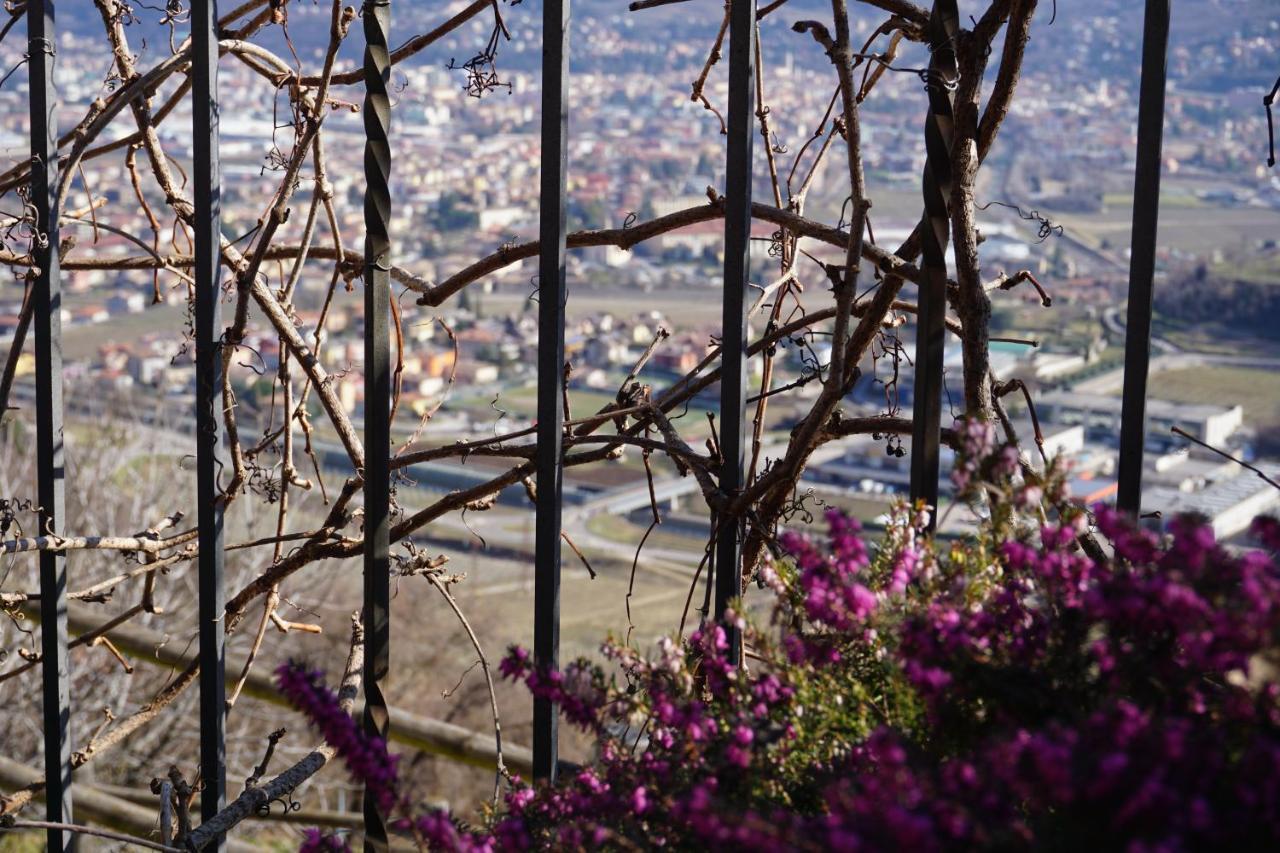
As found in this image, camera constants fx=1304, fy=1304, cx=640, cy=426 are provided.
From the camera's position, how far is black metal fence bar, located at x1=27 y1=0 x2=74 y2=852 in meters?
1.26

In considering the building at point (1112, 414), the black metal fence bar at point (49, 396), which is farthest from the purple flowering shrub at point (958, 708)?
the building at point (1112, 414)

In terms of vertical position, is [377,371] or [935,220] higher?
[935,220]

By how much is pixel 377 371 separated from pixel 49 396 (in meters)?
0.40

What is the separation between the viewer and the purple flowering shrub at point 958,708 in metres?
0.50

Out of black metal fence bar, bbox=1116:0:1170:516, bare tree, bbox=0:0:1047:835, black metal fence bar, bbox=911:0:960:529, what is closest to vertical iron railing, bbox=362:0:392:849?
bare tree, bbox=0:0:1047:835

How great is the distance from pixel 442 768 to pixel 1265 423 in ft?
18.5

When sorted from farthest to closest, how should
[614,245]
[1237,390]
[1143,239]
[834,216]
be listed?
[834,216]
[1237,390]
[614,245]
[1143,239]

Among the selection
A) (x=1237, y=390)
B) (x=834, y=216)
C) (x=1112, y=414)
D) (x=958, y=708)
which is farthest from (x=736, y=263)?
(x=834, y=216)

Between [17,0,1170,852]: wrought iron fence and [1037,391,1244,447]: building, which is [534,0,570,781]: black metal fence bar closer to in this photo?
[17,0,1170,852]: wrought iron fence

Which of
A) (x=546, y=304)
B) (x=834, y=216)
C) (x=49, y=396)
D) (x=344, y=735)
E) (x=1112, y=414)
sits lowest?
(x=1112, y=414)

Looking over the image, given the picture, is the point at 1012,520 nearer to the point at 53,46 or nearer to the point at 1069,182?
the point at 53,46

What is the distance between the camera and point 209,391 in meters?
1.20

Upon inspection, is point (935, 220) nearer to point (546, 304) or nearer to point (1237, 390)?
point (546, 304)

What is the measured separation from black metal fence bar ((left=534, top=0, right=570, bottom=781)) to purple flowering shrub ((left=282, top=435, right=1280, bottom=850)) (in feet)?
0.78
